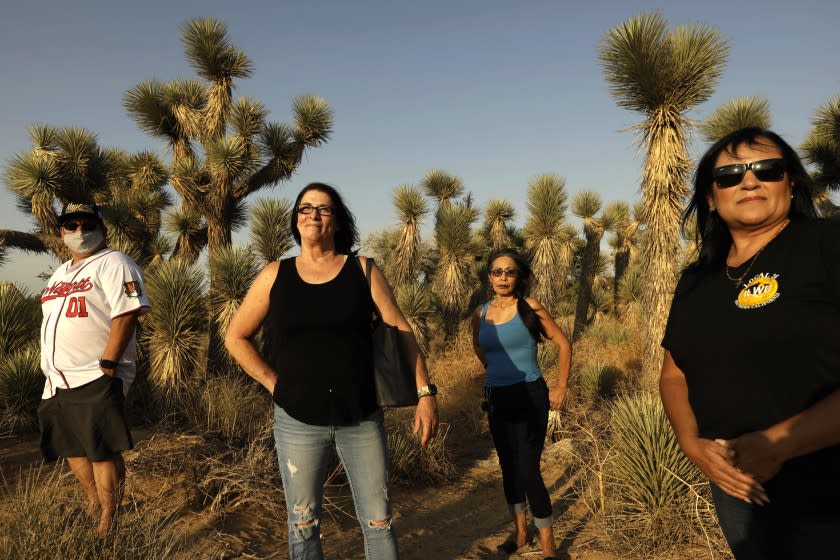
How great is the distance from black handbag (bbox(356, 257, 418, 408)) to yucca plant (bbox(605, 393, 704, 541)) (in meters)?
2.50

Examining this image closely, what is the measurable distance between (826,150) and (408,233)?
10.4 meters

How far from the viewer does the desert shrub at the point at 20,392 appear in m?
6.10

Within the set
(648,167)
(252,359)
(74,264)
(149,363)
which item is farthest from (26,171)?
(648,167)

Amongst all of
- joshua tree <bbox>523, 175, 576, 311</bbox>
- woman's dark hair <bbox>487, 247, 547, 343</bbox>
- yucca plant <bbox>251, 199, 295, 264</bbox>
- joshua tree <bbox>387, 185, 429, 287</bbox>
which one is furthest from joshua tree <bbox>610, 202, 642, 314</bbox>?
woman's dark hair <bbox>487, 247, 547, 343</bbox>

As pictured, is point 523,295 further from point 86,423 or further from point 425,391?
point 86,423

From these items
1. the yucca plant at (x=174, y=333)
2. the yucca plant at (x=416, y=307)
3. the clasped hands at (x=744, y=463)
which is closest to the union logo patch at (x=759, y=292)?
the clasped hands at (x=744, y=463)

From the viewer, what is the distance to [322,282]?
246 cm

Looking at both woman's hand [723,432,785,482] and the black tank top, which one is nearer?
woman's hand [723,432,785,482]

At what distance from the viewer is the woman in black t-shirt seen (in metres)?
1.47

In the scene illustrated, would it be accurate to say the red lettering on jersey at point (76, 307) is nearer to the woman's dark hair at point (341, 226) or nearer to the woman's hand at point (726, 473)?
the woman's dark hair at point (341, 226)

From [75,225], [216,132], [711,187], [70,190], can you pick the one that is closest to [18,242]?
[70,190]

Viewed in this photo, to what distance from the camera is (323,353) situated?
2.34 m

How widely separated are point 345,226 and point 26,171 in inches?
374

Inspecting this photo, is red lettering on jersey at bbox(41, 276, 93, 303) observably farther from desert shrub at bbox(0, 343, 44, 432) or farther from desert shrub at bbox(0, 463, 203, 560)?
desert shrub at bbox(0, 343, 44, 432)
